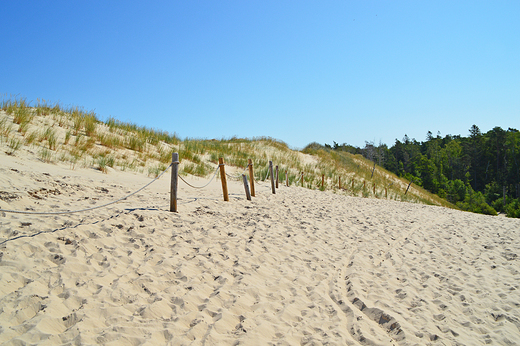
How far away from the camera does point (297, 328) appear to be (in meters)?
2.87

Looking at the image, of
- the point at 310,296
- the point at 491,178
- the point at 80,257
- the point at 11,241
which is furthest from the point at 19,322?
the point at 491,178

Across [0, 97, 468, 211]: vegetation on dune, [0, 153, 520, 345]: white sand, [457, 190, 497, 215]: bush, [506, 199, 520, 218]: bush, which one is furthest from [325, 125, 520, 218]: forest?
[0, 153, 520, 345]: white sand

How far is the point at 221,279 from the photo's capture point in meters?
3.72

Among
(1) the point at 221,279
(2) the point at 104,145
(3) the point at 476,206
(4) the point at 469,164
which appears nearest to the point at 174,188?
(1) the point at 221,279

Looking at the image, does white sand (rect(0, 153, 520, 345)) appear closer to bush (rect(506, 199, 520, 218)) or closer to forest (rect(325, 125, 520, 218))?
bush (rect(506, 199, 520, 218))

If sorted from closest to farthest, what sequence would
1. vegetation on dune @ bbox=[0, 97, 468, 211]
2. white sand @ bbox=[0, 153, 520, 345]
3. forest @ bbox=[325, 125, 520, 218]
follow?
white sand @ bbox=[0, 153, 520, 345]
vegetation on dune @ bbox=[0, 97, 468, 211]
forest @ bbox=[325, 125, 520, 218]

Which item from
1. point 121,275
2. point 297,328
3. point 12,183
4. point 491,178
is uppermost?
point 491,178

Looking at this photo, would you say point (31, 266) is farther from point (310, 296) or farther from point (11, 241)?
point (310, 296)

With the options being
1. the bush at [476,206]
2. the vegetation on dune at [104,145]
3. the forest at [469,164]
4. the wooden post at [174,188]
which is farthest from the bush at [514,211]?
the wooden post at [174,188]

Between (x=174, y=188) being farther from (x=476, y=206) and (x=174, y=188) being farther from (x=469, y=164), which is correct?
(x=469, y=164)

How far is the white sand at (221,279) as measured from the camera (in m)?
2.66

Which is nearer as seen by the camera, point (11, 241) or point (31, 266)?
point (31, 266)

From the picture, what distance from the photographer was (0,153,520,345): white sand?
266 centimetres

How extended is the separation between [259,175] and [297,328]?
12257 mm
